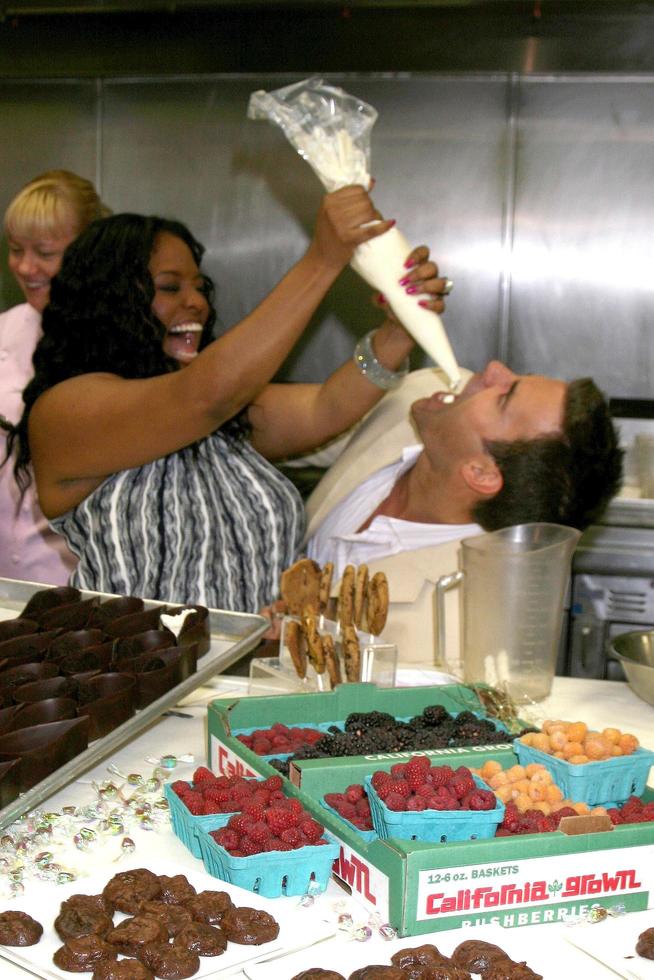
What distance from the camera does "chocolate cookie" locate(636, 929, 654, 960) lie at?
96cm

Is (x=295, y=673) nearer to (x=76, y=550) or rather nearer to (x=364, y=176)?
(x=76, y=550)

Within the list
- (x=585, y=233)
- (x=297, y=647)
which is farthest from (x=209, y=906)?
(x=585, y=233)

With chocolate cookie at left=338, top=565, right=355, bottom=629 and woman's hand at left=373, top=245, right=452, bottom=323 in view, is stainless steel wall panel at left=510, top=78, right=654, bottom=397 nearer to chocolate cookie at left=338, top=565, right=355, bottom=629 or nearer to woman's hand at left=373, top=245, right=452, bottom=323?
woman's hand at left=373, top=245, right=452, bottom=323

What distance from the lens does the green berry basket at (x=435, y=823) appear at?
1.04 m

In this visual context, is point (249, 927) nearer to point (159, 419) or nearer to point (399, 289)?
point (159, 419)

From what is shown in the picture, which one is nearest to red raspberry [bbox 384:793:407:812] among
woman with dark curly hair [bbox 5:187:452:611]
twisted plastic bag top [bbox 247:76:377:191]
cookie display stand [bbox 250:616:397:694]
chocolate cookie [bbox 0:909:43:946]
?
chocolate cookie [bbox 0:909:43:946]

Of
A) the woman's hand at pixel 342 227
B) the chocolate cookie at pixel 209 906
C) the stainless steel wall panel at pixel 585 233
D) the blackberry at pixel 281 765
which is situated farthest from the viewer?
the stainless steel wall panel at pixel 585 233

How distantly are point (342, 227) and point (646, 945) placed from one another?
1.35m

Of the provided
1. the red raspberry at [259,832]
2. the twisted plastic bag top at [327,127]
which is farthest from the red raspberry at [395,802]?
the twisted plastic bag top at [327,127]

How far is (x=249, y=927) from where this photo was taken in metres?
0.97

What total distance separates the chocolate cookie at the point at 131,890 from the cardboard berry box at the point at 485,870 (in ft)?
0.56

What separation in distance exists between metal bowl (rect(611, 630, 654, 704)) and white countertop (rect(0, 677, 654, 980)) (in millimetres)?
37

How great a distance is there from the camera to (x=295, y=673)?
5.28 ft

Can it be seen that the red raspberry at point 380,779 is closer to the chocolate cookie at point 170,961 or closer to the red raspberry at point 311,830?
the red raspberry at point 311,830
